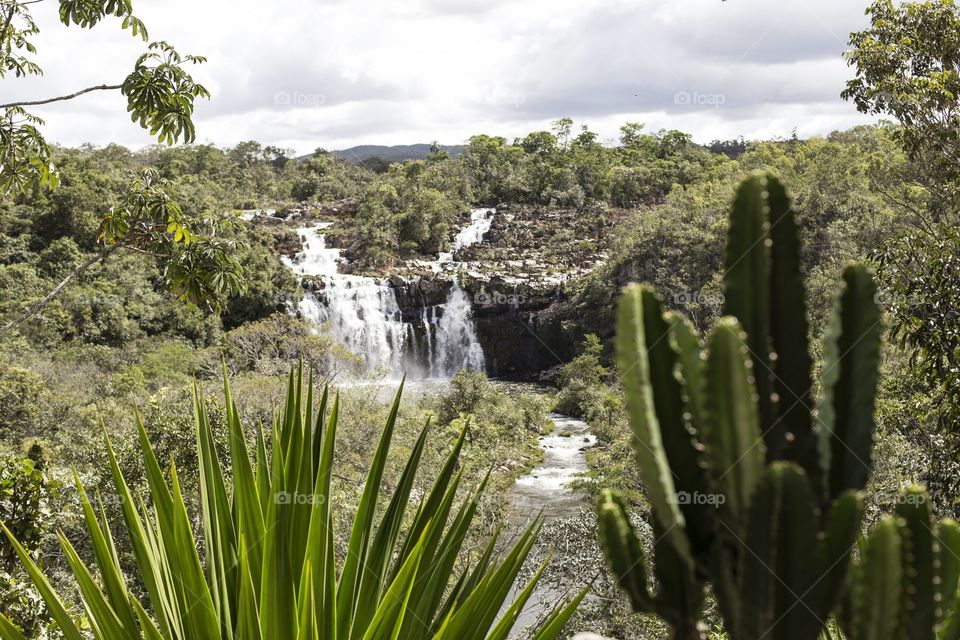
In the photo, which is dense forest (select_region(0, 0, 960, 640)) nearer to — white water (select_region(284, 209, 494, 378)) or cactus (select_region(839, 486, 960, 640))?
cactus (select_region(839, 486, 960, 640))

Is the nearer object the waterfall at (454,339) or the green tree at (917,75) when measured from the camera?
A: the green tree at (917,75)

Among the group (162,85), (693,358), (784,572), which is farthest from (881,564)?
(162,85)

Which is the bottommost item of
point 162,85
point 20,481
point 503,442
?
point 503,442

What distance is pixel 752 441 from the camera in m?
0.90

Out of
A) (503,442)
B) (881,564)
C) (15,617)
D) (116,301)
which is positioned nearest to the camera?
(881,564)

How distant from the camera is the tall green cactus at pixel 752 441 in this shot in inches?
35.2

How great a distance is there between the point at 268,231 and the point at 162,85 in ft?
85.8

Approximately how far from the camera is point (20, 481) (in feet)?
12.1

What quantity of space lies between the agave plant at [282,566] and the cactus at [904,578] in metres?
0.91

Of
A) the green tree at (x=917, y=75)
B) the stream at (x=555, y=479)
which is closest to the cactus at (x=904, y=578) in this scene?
the green tree at (x=917, y=75)

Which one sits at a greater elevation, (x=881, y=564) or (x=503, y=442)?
(x=881, y=564)

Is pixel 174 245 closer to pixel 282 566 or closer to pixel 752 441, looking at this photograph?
pixel 282 566

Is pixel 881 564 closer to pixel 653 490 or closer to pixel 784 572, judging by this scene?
pixel 784 572

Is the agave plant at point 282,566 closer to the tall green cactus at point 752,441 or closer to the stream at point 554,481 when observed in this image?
the tall green cactus at point 752,441
